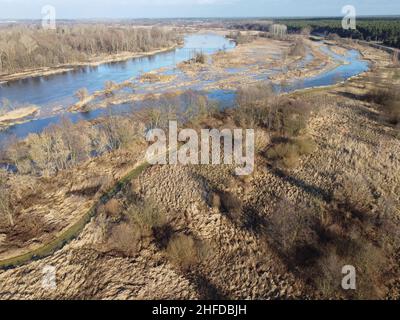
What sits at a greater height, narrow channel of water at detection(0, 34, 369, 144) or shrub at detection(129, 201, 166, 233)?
narrow channel of water at detection(0, 34, 369, 144)

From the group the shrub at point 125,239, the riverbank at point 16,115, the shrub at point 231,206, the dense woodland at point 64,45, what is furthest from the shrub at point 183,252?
the dense woodland at point 64,45

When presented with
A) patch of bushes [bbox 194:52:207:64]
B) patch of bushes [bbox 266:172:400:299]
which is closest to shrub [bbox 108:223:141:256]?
patch of bushes [bbox 266:172:400:299]

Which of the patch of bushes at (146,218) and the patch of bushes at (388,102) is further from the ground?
the patch of bushes at (388,102)

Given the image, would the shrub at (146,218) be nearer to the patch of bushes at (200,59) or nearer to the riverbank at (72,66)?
the riverbank at (72,66)

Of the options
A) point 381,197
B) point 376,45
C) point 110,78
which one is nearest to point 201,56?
point 110,78

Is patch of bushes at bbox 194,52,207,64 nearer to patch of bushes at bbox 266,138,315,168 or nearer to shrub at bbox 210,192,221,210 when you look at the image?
patch of bushes at bbox 266,138,315,168

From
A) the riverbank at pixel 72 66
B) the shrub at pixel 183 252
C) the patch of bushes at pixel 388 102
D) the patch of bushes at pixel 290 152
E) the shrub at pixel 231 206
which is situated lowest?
the shrub at pixel 183 252

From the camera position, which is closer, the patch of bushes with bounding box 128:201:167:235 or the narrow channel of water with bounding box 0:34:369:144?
the patch of bushes with bounding box 128:201:167:235
